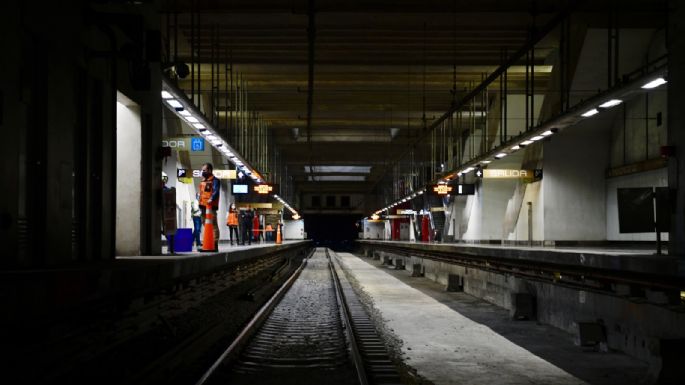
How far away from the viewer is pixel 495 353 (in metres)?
8.84

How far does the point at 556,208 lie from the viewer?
30.5 m

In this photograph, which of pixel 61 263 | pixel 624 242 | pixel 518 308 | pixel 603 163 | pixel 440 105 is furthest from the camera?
pixel 440 105

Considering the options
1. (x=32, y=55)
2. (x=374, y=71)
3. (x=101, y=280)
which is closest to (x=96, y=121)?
(x=32, y=55)

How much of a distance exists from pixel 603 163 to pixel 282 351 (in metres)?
24.4

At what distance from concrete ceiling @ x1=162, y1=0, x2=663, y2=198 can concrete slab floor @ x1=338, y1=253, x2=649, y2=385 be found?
957 centimetres

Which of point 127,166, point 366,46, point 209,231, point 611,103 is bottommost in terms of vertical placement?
point 209,231

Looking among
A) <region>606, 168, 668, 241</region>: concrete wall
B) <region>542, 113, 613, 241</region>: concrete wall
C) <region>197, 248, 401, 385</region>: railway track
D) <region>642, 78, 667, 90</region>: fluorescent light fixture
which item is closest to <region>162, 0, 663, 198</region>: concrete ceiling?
<region>542, 113, 613, 241</region>: concrete wall

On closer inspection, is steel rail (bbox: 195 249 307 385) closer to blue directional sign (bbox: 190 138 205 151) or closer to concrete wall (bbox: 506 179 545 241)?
blue directional sign (bbox: 190 138 205 151)

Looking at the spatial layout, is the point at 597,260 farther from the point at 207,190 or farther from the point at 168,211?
the point at 168,211

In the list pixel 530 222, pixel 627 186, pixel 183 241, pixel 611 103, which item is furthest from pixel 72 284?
pixel 530 222

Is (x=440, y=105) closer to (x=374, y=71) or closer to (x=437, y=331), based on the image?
(x=374, y=71)

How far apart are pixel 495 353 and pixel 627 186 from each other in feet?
71.4

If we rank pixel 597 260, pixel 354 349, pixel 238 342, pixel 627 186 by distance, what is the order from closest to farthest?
pixel 354 349 < pixel 238 342 < pixel 597 260 < pixel 627 186

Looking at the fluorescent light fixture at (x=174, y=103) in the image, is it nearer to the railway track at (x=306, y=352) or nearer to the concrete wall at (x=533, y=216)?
the railway track at (x=306, y=352)
